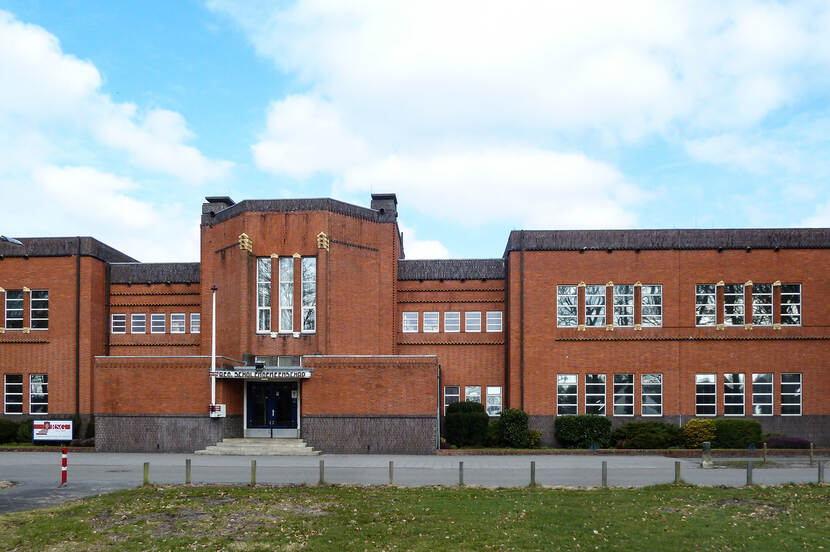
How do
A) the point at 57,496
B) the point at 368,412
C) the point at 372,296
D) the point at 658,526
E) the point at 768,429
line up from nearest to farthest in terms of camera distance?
the point at 658,526 → the point at 57,496 → the point at 368,412 → the point at 768,429 → the point at 372,296

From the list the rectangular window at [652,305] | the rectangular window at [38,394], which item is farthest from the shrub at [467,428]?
the rectangular window at [38,394]

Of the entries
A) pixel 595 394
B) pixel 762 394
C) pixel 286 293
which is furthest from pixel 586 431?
pixel 286 293

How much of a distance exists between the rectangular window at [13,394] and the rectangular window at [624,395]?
31065mm

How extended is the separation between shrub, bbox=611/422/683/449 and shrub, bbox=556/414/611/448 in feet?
2.32

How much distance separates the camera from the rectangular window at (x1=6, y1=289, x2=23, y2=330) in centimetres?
3491

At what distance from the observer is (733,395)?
31.8 meters

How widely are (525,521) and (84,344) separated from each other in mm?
28970

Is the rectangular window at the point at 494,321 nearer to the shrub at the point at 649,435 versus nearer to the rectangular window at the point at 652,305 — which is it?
the rectangular window at the point at 652,305

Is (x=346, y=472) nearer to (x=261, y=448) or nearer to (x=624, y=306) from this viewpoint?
(x=261, y=448)

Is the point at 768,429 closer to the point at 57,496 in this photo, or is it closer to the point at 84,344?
the point at 57,496

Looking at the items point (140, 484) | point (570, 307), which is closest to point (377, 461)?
point (140, 484)

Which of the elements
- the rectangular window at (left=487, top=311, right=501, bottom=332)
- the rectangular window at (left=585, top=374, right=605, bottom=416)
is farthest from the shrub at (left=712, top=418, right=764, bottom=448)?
the rectangular window at (left=487, top=311, right=501, bottom=332)

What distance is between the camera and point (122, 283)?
121 feet

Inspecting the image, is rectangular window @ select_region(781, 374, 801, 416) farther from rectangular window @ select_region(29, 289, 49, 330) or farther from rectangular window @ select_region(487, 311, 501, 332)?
rectangular window @ select_region(29, 289, 49, 330)
